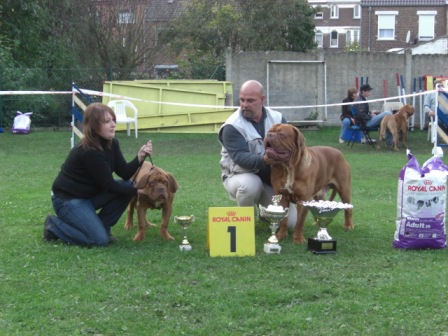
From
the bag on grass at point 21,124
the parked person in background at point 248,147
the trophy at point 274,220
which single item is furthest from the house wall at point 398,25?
the trophy at point 274,220

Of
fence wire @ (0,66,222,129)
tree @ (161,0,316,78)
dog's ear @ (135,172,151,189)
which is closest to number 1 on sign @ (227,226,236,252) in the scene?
dog's ear @ (135,172,151,189)

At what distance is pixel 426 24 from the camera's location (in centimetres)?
4509

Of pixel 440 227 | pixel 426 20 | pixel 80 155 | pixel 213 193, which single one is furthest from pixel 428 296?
pixel 426 20

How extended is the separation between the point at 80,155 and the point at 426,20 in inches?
1675

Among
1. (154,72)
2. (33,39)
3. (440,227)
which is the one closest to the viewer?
(440,227)

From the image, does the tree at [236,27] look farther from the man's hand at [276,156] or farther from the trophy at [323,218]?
the trophy at [323,218]

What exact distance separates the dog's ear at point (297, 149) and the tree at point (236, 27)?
23255mm

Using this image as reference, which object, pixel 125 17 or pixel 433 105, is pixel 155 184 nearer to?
pixel 433 105

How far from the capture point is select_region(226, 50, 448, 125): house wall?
781 inches

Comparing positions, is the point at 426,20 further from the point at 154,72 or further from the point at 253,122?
the point at 253,122

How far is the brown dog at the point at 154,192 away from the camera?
5836 mm

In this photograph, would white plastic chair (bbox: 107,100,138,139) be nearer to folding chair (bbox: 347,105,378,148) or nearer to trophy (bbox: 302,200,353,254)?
folding chair (bbox: 347,105,378,148)

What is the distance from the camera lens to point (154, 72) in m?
26.3

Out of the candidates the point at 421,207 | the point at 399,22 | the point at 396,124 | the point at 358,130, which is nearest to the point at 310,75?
the point at 358,130
